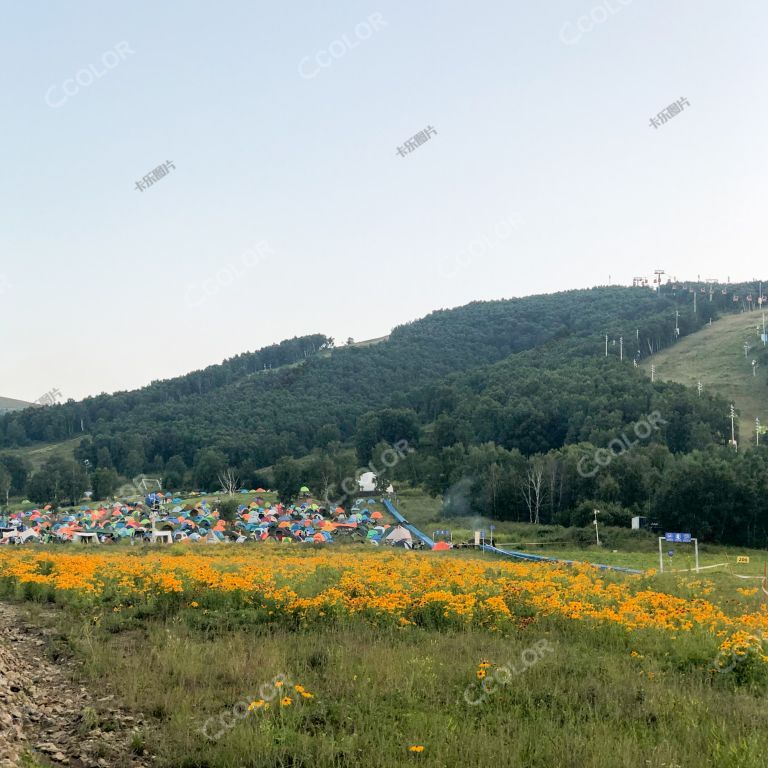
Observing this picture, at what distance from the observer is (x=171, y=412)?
Answer: 506ft

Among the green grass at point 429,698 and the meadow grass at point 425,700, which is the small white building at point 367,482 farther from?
the meadow grass at point 425,700

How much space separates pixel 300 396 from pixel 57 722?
147 meters

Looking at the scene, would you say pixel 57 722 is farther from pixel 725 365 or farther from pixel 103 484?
pixel 725 365

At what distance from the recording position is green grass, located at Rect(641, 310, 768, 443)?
99125mm

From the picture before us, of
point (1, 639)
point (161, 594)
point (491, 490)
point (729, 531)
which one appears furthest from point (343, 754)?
point (491, 490)

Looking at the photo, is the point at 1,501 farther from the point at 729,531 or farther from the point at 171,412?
the point at 729,531

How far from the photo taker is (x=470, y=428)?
9681 centimetres

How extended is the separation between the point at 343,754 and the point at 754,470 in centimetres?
4569

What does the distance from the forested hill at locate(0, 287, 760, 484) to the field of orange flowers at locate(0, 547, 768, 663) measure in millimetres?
99051

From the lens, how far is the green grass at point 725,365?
325 feet

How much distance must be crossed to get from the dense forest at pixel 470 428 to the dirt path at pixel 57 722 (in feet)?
137

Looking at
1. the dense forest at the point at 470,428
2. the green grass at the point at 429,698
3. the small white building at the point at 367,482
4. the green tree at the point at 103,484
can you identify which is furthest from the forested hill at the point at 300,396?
the green grass at the point at 429,698

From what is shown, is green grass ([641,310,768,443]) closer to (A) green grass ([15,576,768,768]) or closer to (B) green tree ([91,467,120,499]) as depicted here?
(B) green tree ([91,467,120,499])

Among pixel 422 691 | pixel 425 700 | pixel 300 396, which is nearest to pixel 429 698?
pixel 425 700
